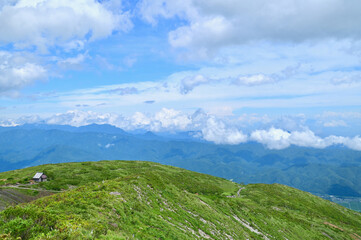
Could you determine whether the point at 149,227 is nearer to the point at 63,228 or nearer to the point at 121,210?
the point at 121,210

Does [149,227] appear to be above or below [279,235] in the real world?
above

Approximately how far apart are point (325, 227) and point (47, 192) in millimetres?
71526

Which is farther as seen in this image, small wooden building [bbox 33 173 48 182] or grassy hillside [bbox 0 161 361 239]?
small wooden building [bbox 33 173 48 182]

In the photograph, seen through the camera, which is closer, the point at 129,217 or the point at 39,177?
the point at 129,217

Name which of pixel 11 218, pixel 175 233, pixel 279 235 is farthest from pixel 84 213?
pixel 279 235

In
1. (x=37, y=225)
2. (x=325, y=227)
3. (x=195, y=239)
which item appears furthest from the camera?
(x=325, y=227)

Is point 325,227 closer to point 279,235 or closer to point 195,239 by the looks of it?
point 279,235

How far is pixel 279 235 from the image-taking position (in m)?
40.2

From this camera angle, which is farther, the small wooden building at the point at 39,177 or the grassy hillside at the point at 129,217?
the small wooden building at the point at 39,177

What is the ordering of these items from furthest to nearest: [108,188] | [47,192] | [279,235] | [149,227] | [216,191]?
1. [216,191]
2. [47,192]
3. [279,235]
4. [108,188]
5. [149,227]

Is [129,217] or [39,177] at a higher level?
[129,217]

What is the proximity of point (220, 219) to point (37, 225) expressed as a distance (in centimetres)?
2761

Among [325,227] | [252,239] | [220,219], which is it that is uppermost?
[220,219]

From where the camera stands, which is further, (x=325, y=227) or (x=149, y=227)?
(x=325, y=227)
